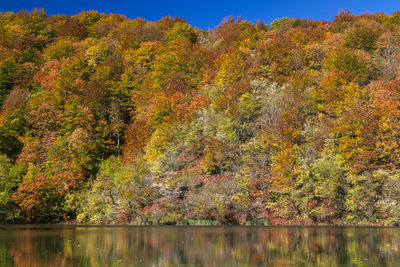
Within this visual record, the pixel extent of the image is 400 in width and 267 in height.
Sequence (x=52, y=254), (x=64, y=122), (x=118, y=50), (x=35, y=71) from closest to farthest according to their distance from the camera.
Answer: (x=52, y=254) → (x=64, y=122) → (x=35, y=71) → (x=118, y=50)

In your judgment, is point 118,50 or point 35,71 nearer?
point 35,71

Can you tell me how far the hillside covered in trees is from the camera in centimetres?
5684

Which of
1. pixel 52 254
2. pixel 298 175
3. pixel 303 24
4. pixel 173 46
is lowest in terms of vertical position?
pixel 52 254

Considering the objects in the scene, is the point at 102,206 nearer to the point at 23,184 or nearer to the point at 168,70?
the point at 23,184

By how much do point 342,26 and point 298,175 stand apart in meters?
76.7

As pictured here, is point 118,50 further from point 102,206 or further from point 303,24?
point 102,206

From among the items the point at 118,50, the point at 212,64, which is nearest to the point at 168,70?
the point at 212,64

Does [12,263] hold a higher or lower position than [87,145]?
lower

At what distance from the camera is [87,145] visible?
264ft

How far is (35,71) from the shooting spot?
118m

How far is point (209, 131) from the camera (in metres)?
75.5

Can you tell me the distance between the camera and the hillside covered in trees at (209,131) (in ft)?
186

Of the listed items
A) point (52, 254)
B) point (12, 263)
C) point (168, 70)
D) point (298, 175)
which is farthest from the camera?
point (168, 70)

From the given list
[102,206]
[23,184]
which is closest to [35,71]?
[23,184]
